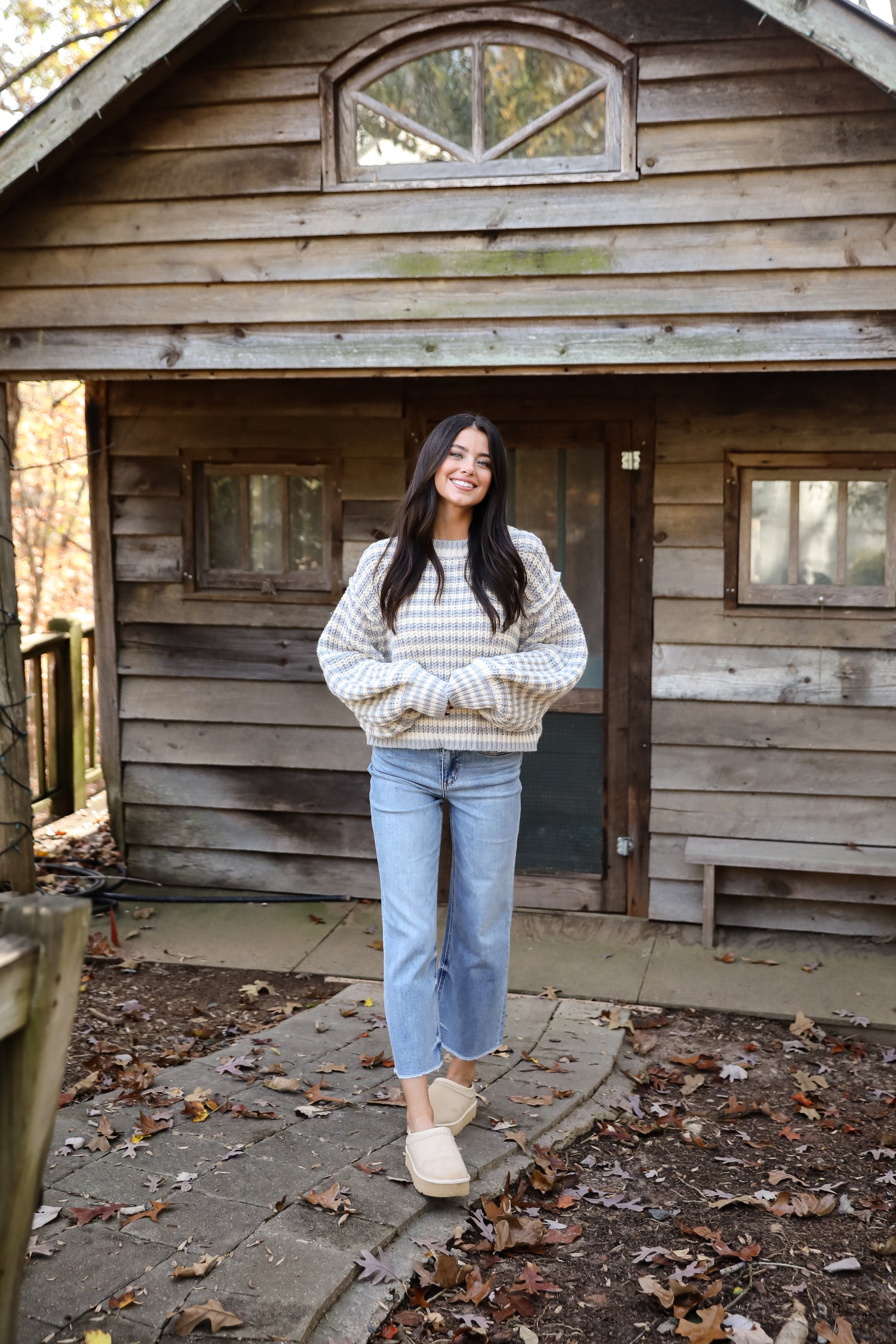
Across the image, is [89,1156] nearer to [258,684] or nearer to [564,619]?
[564,619]

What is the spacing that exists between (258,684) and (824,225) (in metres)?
3.38

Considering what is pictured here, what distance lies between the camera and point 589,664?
18.9 ft

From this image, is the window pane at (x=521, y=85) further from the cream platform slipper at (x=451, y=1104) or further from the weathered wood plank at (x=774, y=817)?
the cream platform slipper at (x=451, y=1104)

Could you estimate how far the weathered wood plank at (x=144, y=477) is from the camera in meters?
6.14

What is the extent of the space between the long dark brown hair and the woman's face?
0.05 ft

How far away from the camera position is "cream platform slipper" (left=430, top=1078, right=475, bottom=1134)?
3.48m

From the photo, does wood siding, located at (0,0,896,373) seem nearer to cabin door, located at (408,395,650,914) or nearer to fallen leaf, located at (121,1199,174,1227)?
cabin door, located at (408,395,650,914)

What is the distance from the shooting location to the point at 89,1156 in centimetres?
336

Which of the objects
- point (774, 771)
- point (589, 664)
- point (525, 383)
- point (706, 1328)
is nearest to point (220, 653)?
point (589, 664)

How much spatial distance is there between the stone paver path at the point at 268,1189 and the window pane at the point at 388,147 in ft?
11.2

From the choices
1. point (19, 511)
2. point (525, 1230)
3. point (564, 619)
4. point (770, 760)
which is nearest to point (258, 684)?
point (770, 760)

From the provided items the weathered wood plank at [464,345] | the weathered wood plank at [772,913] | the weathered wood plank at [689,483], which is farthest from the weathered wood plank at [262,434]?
the weathered wood plank at [772,913]

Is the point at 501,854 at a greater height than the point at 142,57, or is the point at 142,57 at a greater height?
the point at 142,57

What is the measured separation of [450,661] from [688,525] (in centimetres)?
264
